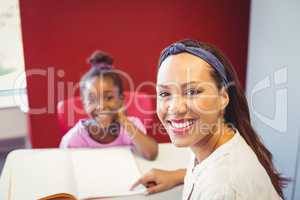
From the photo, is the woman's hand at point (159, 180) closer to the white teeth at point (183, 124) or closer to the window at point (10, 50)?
the white teeth at point (183, 124)

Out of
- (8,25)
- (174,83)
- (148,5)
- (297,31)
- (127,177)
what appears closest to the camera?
(174,83)

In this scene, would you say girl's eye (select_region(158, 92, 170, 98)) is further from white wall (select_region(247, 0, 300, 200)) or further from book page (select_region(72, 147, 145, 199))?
white wall (select_region(247, 0, 300, 200))

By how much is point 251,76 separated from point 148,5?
71 centimetres

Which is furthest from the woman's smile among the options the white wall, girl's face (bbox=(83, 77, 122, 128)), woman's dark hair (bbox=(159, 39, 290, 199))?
the white wall

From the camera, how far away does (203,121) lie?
0.95m

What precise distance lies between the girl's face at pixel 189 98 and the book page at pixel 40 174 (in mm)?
432

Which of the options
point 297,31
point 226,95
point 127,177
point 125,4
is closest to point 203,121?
point 226,95

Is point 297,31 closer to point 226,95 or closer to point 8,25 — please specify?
point 226,95

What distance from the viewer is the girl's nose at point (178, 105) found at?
939 mm

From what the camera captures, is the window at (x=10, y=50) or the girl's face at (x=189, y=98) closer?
the girl's face at (x=189, y=98)

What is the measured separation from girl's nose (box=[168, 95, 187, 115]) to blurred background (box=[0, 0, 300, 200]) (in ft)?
3.60

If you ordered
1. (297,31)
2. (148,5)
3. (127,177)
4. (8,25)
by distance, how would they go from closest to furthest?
(127,177), (297,31), (8,25), (148,5)

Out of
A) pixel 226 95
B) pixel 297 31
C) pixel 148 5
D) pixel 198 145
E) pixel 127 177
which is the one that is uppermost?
pixel 148 5

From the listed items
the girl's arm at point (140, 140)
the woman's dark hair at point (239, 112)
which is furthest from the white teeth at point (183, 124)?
the girl's arm at point (140, 140)
